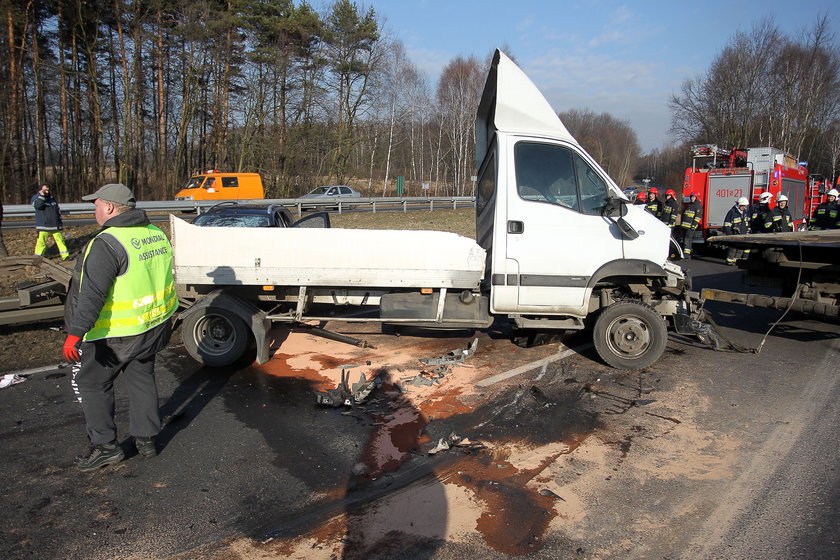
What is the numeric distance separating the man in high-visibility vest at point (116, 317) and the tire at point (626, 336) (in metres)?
4.34

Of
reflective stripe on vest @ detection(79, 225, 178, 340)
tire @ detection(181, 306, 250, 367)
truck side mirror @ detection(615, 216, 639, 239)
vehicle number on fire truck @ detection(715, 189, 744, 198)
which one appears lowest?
tire @ detection(181, 306, 250, 367)

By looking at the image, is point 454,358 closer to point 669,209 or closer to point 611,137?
point 669,209

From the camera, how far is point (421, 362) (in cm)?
614

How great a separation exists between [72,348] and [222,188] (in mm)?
23394

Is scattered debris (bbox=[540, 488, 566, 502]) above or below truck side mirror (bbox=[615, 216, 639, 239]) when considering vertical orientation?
below

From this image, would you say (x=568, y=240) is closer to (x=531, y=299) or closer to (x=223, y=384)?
(x=531, y=299)

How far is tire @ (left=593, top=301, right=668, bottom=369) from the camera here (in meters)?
5.92

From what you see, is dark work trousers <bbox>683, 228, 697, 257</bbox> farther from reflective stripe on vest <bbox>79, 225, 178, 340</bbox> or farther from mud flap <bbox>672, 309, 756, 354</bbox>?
reflective stripe on vest <bbox>79, 225, 178, 340</bbox>

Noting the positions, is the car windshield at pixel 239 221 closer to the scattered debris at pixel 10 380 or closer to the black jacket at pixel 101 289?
the scattered debris at pixel 10 380

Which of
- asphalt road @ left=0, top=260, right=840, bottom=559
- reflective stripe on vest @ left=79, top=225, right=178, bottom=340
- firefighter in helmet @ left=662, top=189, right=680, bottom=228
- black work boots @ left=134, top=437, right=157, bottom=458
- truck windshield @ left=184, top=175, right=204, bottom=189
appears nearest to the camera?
asphalt road @ left=0, top=260, right=840, bottom=559

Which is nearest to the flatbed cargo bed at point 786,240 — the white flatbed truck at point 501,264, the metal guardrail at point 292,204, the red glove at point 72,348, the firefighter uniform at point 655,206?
the white flatbed truck at point 501,264

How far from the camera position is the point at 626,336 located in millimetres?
5984

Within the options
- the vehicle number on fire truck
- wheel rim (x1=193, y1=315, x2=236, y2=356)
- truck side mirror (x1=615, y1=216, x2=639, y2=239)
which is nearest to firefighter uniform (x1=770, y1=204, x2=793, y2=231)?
the vehicle number on fire truck

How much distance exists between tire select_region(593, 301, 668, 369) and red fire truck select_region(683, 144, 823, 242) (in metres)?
12.2
